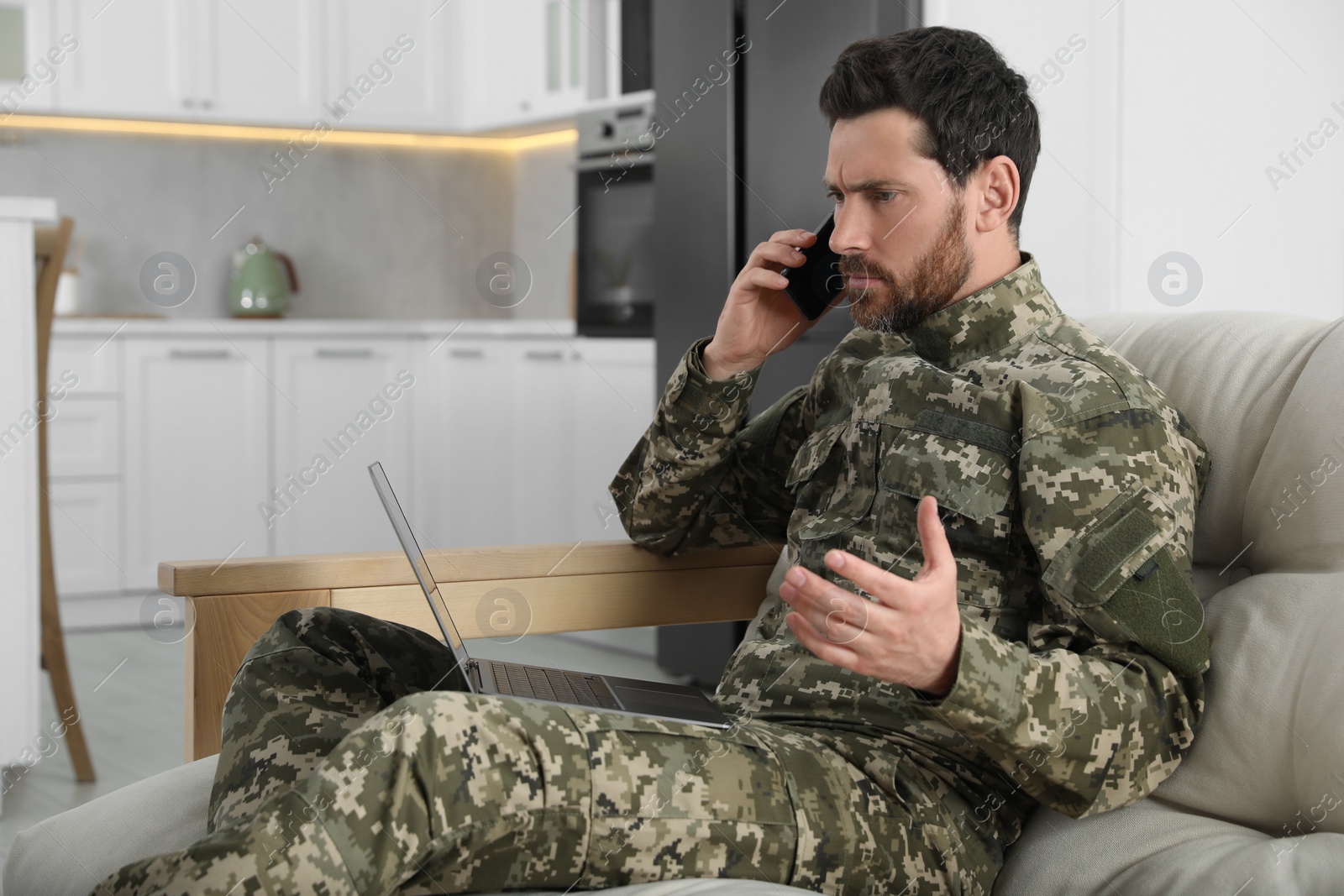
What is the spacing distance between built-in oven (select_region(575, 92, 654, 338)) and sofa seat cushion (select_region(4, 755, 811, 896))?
2.58 meters

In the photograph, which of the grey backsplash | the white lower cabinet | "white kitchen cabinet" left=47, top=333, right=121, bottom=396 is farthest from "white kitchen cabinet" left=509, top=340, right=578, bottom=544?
"white kitchen cabinet" left=47, top=333, right=121, bottom=396

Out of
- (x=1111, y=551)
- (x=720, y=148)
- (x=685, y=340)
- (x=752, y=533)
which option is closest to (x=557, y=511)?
(x=685, y=340)

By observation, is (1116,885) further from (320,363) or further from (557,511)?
(320,363)

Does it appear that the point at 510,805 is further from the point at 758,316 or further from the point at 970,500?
the point at 758,316

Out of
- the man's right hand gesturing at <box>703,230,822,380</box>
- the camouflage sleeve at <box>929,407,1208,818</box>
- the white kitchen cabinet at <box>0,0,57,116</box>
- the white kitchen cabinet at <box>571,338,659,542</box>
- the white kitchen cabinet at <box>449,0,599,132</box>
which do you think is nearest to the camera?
the camouflage sleeve at <box>929,407,1208,818</box>

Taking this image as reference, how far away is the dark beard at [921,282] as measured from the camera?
1.35 meters

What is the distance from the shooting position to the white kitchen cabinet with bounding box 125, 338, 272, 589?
14.2 ft

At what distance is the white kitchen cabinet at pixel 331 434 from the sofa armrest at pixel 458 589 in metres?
3.07

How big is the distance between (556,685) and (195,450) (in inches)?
136

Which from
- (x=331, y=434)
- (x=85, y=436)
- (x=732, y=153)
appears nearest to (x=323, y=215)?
(x=331, y=434)

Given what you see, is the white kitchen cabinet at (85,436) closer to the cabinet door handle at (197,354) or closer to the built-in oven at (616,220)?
the cabinet door handle at (197,354)

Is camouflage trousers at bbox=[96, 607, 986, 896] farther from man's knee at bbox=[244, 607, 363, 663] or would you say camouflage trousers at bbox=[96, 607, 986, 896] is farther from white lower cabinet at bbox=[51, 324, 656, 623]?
white lower cabinet at bbox=[51, 324, 656, 623]

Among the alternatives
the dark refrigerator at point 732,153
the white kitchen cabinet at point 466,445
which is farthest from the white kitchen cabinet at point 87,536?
the dark refrigerator at point 732,153

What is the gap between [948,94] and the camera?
133 centimetres
